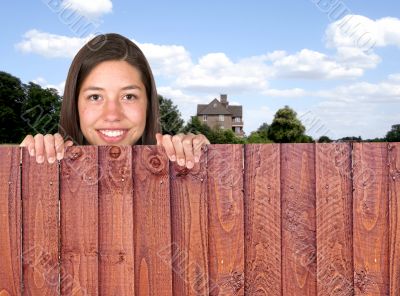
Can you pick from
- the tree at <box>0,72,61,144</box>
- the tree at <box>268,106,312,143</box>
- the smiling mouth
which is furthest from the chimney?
the smiling mouth

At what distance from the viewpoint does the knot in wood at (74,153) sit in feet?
11.2

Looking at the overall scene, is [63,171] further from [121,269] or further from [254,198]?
[254,198]

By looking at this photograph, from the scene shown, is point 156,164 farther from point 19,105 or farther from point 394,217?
point 19,105

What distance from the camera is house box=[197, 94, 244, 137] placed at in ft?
305

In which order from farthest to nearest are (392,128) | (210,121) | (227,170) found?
(210,121) < (392,128) < (227,170)

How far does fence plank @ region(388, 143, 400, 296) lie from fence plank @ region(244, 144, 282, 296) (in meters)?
0.75

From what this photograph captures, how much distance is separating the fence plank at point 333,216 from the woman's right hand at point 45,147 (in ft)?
5.47

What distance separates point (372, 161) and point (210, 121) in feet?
292

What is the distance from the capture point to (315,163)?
343 cm

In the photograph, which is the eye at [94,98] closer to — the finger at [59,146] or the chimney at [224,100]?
the finger at [59,146]

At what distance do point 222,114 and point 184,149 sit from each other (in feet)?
298

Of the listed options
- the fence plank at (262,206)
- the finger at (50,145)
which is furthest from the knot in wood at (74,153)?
the fence plank at (262,206)

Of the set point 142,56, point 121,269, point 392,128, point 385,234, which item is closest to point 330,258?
point 385,234

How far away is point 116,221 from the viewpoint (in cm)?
343
